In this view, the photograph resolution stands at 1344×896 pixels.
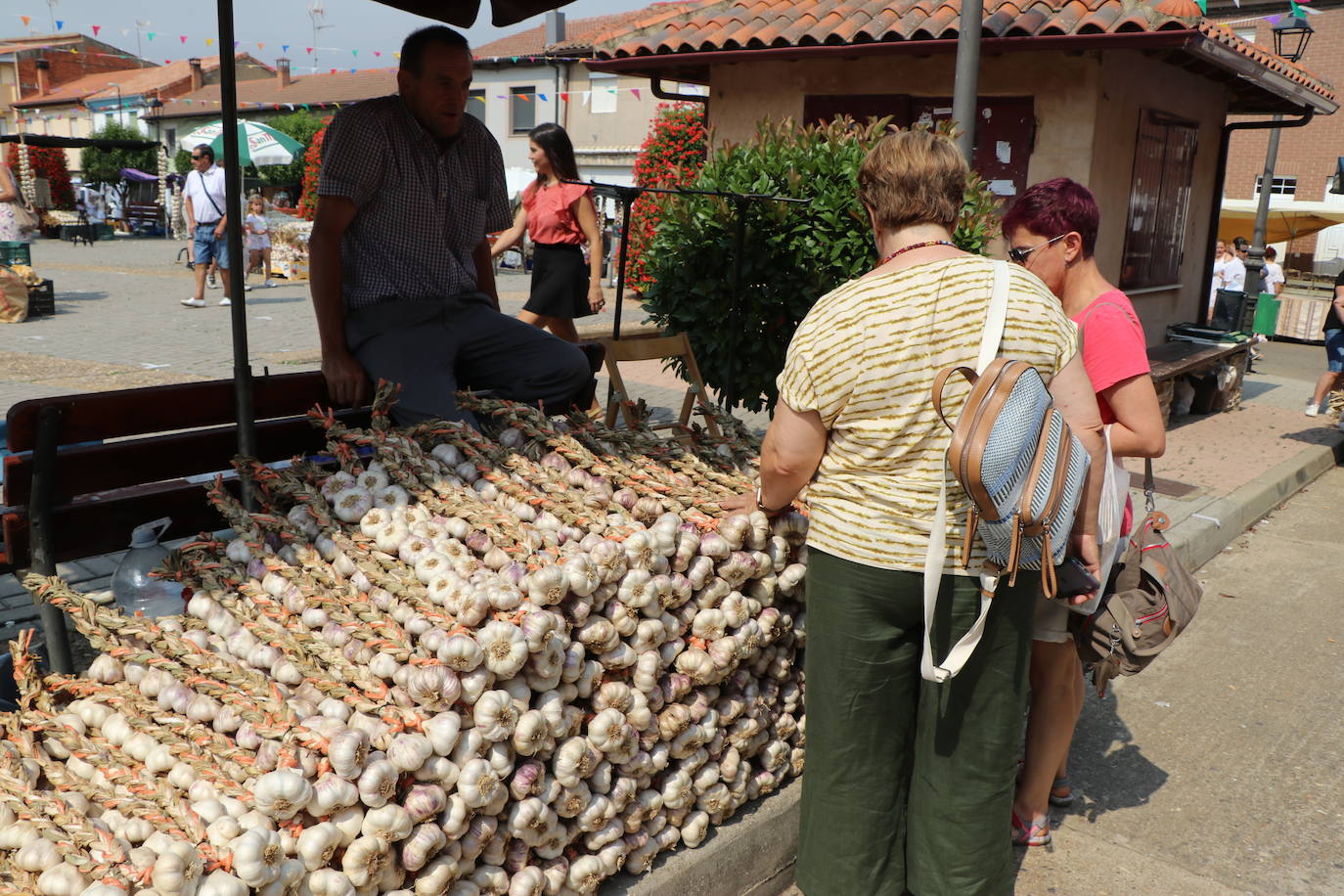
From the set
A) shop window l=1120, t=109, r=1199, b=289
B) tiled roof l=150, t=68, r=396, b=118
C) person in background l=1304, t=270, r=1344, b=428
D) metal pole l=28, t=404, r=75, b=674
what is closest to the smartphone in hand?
metal pole l=28, t=404, r=75, b=674

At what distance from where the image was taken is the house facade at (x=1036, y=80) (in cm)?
827

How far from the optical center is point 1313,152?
1204 inches

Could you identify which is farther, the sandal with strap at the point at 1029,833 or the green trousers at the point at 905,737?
the sandal with strap at the point at 1029,833

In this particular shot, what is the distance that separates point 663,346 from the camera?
5277mm

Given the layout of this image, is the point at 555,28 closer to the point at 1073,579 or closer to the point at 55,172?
the point at 55,172

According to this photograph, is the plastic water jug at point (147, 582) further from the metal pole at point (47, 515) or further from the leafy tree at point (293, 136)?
the leafy tree at point (293, 136)

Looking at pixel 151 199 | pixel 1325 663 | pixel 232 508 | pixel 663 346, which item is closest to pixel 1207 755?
pixel 1325 663

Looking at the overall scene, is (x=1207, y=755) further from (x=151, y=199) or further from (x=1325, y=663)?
(x=151, y=199)

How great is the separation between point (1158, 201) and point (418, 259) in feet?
30.2

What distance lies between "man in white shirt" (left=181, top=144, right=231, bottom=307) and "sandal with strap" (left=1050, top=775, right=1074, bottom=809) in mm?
13642

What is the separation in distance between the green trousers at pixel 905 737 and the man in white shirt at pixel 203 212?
1392 cm

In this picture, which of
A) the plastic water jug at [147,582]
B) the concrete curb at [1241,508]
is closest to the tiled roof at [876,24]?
the concrete curb at [1241,508]

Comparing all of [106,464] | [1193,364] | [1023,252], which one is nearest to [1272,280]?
[1193,364]

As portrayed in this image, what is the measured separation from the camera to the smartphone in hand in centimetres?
258
